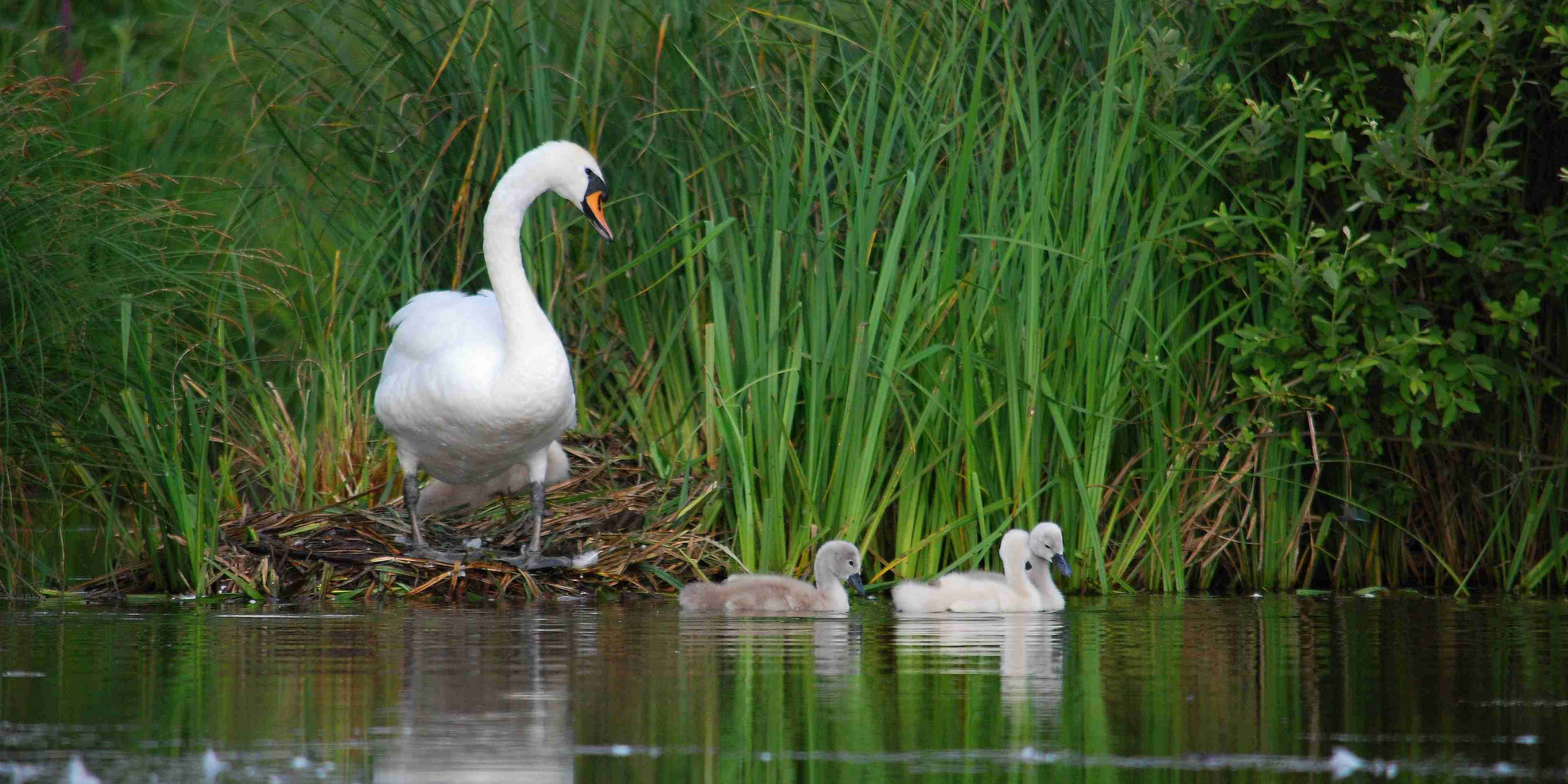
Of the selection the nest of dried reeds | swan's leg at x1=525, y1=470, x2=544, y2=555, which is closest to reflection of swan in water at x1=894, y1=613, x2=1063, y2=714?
the nest of dried reeds

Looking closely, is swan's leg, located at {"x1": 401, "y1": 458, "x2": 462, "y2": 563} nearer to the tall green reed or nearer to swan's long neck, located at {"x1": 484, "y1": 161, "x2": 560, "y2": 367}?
swan's long neck, located at {"x1": 484, "y1": 161, "x2": 560, "y2": 367}

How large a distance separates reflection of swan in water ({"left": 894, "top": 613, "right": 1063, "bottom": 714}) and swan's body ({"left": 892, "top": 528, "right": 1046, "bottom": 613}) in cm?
4

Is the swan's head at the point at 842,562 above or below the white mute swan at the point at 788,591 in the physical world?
above

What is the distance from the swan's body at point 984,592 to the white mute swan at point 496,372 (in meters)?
1.61

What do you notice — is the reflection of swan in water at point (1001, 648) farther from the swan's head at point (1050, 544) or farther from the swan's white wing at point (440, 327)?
the swan's white wing at point (440, 327)

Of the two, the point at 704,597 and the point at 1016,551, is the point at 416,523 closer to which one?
the point at 704,597

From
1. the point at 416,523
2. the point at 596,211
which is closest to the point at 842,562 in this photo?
the point at 596,211

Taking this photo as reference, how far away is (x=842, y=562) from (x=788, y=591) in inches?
9.4

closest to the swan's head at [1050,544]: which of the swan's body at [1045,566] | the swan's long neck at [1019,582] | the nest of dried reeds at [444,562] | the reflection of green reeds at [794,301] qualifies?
the swan's body at [1045,566]

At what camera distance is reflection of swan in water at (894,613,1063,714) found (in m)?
4.94

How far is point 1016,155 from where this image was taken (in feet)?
26.6

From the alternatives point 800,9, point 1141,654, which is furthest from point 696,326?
point 1141,654

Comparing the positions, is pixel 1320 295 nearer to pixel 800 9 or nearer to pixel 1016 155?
pixel 1016 155

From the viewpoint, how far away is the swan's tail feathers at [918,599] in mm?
7109
